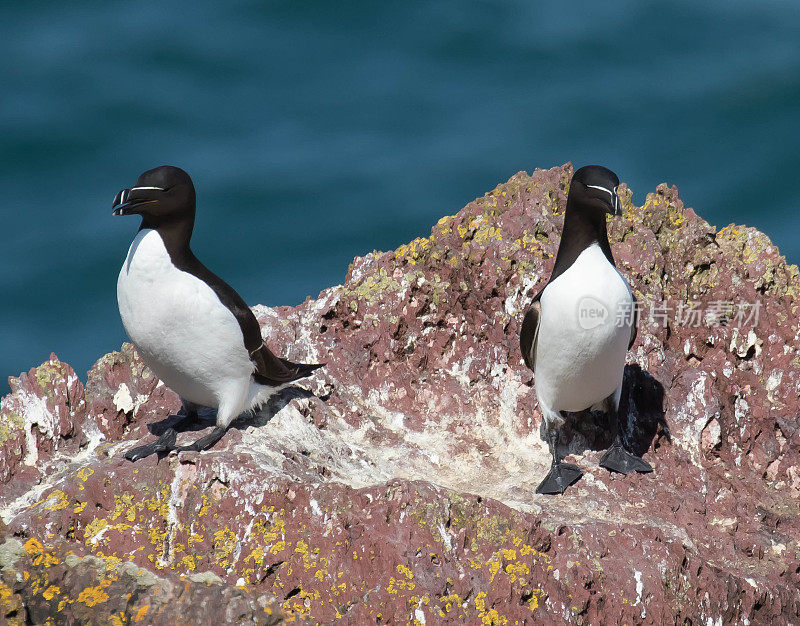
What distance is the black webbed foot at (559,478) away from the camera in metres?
6.39

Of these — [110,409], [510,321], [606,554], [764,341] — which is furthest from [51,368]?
[764,341]

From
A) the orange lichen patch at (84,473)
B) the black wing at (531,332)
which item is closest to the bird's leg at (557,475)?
the black wing at (531,332)

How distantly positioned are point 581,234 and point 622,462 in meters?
1.39

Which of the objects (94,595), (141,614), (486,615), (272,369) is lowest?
(486,615)

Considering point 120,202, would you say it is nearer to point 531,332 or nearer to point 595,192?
point 531,332

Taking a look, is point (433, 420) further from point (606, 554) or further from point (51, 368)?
point (51, 368)

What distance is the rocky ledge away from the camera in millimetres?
5387

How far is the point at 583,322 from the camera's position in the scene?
679 cm

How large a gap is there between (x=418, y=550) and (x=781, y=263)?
353 cm

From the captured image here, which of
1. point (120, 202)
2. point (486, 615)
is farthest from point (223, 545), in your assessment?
point (120, 202)

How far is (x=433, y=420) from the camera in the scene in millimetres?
7035

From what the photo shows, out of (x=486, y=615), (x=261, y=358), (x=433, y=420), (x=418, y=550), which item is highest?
(x=261, y=358)

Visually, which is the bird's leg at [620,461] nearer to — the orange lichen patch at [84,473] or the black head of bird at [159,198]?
the black head of bird at [159,198]

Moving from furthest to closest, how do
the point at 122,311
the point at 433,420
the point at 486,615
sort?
1. the point at 433,420
2. the point at 122,311
3. the point at 486,615
